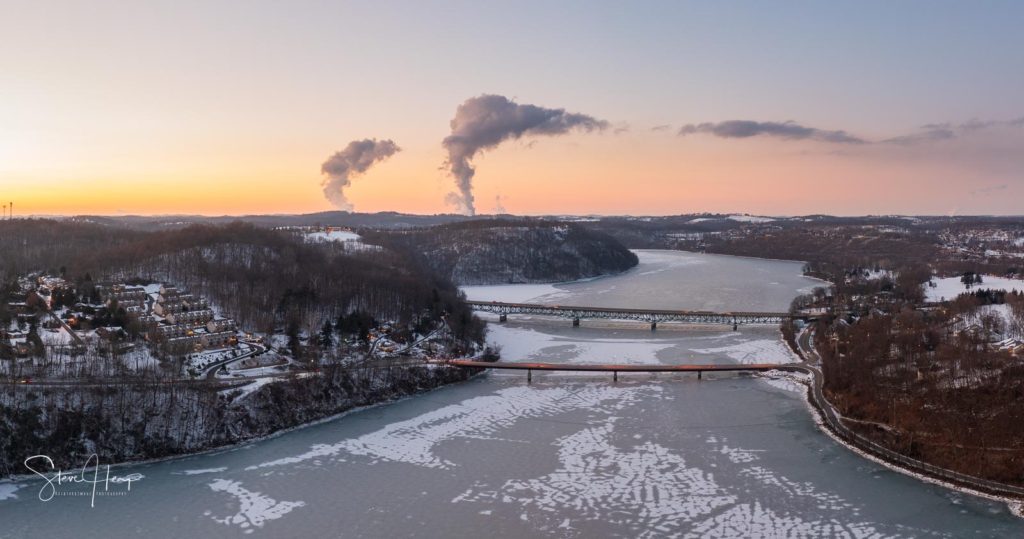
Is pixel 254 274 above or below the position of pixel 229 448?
above

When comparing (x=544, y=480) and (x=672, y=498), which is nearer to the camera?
(x=672, y=498)

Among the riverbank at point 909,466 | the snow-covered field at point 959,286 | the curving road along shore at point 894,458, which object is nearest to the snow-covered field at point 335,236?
the snow-covered field at point 959,286

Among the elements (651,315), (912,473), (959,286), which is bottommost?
(912,473)

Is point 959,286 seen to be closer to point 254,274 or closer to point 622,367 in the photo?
point 622,367

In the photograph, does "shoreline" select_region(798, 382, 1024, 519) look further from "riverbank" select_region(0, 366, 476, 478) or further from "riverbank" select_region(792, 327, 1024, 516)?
"riverbank" select_region(0, 366, 476, 478)

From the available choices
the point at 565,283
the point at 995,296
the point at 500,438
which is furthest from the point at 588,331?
the point at 565,283

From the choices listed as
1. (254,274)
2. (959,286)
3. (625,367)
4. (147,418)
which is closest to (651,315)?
(625,367)
